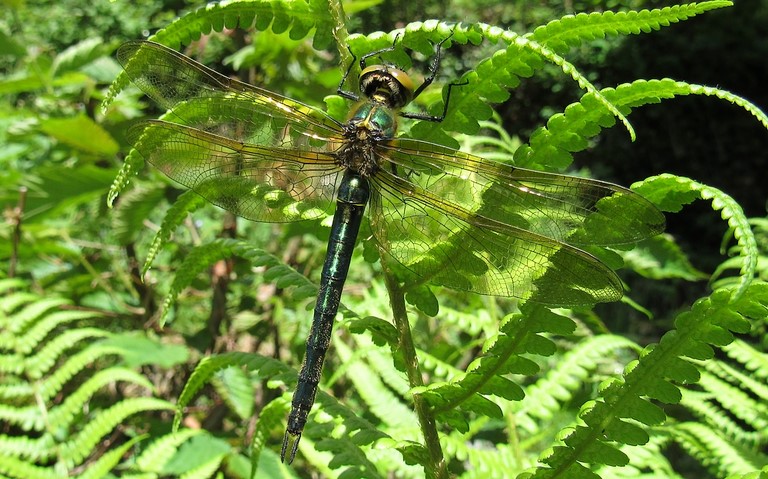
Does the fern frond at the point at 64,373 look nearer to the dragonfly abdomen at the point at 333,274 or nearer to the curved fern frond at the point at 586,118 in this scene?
the dragonfly abdomen at the point at 333,274

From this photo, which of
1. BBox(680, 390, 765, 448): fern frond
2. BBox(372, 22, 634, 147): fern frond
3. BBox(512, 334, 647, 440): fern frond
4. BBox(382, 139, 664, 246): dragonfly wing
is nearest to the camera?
BBox(372, 22, 634, 147): fern frond

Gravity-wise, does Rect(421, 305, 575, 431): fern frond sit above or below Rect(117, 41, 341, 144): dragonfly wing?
below

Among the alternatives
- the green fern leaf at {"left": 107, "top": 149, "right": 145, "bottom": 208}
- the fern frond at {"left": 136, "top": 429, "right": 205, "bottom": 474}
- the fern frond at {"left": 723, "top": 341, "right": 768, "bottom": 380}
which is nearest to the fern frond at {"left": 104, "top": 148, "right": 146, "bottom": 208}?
the green fern leaf at {"left": 107, "top": 149, "right": 145, "bottom": 208}

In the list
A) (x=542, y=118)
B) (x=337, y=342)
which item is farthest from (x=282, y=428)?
(x=542, y=118)

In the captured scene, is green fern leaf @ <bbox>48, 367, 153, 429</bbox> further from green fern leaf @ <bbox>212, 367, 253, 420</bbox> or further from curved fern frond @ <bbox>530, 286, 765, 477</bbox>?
curved fern frond @ <bbox>530, 286, 765, 477</bbox>

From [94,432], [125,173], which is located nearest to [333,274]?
[125,173]

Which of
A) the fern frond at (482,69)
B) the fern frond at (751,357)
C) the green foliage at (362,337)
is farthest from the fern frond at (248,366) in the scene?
the fern frond at (751,357)
